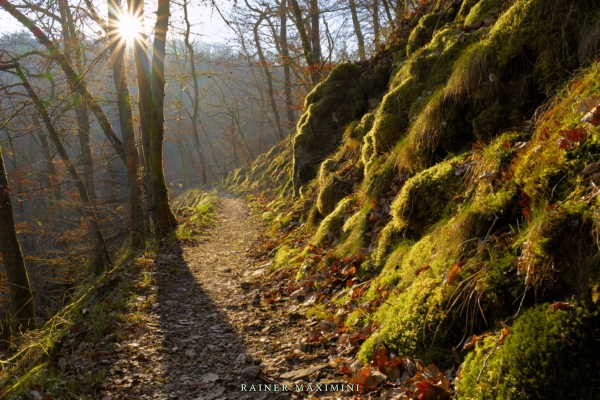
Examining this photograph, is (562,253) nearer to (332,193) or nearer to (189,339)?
(189,339)

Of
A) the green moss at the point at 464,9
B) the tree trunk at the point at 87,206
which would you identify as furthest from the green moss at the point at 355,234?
the tree trunk at the point at 87,206

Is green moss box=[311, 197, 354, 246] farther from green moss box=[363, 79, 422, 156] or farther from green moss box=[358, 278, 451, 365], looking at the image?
green moss box=[358, 278, 451, 365]

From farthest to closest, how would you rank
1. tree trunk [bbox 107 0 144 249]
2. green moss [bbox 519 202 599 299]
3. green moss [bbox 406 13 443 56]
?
tree trunk [bbox 107 0 144 249] < green moss [bbox 406 13 443 56] < green moss [bbox 519 202 599 299]

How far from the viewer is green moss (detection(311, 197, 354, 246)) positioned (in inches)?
253

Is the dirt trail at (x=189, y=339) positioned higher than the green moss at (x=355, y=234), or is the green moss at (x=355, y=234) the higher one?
the green moss at (x=355, y=234)

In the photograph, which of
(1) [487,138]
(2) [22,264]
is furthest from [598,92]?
(2) [22,264]

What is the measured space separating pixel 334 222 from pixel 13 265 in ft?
Answer: 20.8

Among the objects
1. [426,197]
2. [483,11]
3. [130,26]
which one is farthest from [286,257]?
[130,26]

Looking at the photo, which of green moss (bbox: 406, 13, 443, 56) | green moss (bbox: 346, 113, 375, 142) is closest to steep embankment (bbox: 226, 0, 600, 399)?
green moss (bbox: 406, 13, 443, 56)

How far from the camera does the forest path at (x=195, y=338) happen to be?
362 cm

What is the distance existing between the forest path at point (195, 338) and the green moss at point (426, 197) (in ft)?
6.93

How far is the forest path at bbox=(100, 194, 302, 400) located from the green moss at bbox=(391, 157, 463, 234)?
83.1 inches

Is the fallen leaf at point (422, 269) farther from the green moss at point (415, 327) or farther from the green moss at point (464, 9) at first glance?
the green moss at point (464, 9)

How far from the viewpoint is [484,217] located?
317 centimetres
